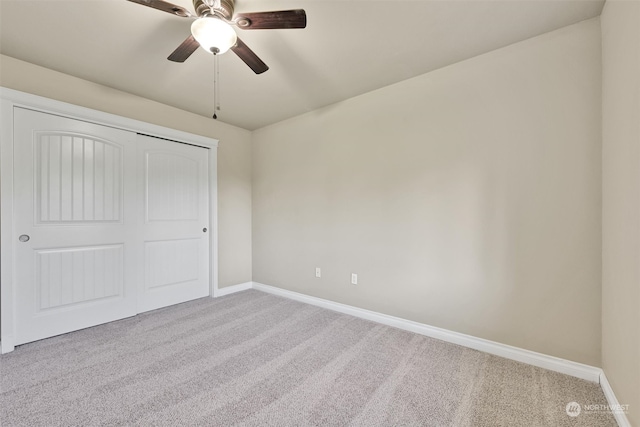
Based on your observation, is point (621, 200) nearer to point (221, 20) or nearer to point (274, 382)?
point (274, 382)

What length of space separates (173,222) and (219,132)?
138 cm

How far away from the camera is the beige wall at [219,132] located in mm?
2367

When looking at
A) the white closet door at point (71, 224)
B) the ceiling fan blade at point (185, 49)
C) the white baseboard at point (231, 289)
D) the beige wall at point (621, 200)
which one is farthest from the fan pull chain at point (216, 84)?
the beige wall at point (621, 200)

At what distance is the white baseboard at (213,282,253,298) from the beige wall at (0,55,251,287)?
2.4 inches

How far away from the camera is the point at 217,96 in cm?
288

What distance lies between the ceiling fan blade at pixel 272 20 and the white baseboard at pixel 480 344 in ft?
8.39

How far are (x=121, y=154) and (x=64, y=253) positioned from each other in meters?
1.11

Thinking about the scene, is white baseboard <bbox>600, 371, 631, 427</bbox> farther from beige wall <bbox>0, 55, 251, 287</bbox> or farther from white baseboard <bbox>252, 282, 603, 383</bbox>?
beige wall <bbox>0, 55, 251, 287</bbox>

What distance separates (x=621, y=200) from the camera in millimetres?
1398

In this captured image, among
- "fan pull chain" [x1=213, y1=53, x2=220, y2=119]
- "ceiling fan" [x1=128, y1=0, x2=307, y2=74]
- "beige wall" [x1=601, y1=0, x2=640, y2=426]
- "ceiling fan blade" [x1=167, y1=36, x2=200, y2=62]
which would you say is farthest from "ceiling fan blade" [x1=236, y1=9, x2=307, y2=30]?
"beige wall" [x1=601, y1=0, x2=640, y2=426]

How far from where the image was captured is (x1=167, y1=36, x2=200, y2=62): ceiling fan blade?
5.40ft

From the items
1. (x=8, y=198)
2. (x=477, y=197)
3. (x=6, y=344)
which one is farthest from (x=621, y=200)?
(x=6, y=344)

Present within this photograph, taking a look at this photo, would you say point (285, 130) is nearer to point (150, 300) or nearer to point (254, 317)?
point (254, 317)

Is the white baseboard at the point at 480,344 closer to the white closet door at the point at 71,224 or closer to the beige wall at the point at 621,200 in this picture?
the beige wall at the point at 621,200
